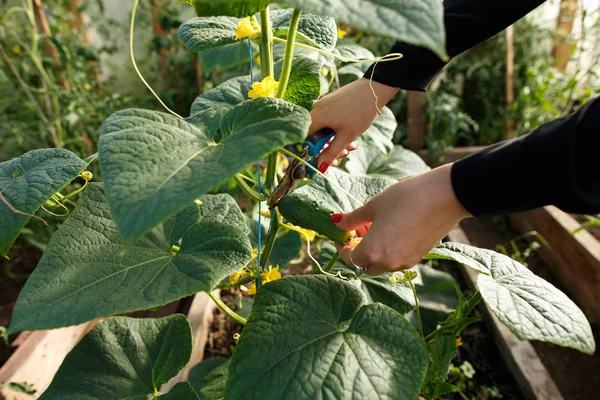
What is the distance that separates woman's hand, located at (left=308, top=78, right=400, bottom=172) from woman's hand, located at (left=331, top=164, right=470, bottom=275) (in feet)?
0.55

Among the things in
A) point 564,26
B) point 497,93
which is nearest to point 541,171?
point 497,93

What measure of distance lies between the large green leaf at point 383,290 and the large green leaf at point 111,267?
0.32 metres

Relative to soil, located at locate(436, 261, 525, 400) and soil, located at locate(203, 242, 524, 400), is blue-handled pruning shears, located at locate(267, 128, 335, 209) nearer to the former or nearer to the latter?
soil, located at locate(203, 242, 524, 400)

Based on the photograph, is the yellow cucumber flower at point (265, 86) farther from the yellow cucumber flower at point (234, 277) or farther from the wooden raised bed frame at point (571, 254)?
the wooden raised bed frame at point (571, 254)

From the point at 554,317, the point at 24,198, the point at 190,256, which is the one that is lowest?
the point at 554,317

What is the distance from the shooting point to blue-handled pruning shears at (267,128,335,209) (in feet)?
2.08

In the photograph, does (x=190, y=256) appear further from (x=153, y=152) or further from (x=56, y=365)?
(x=56, y=365)

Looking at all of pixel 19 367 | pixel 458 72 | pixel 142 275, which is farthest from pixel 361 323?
pixel 458 72

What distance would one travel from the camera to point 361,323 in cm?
64

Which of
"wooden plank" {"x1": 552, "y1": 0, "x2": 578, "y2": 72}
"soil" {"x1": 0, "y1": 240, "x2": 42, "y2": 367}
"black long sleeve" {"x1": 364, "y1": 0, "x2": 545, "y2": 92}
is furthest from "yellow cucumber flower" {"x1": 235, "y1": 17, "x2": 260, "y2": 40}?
"wooden plank" {"x1": 552, "y1": 0, "x2": 578, "y2": 72}

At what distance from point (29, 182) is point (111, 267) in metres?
0.17

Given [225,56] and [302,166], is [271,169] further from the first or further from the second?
[225,56]

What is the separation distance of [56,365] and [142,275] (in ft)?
2.49

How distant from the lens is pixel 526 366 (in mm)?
1078
